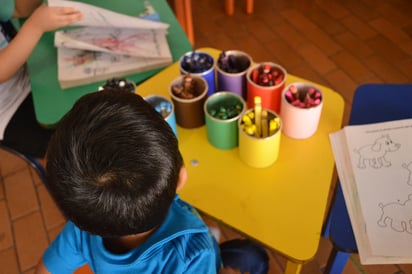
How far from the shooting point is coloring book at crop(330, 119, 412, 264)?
659 mm

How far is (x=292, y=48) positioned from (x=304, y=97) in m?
1.31

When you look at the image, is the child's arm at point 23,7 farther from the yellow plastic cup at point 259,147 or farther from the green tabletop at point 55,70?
the yellow plastic cup at point 259,147

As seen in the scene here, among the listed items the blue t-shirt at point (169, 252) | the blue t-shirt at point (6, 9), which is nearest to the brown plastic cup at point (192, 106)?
the blue t-shirt at point (169, 252)

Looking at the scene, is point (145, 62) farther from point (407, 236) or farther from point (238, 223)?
point (407, 236)

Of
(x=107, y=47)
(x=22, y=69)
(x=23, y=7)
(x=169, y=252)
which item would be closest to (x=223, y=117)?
(x=169, y=252)

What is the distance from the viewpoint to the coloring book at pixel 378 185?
66 cm

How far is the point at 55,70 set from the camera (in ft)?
3.51

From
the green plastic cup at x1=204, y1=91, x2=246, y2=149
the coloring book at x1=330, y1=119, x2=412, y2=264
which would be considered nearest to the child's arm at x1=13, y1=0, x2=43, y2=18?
the green plastic cup at x1=204, y1=91, x2=246, y2=149

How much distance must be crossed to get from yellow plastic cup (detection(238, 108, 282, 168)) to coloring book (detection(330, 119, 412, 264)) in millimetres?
130

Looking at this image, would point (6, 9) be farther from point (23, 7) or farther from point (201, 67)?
point (201, 67)

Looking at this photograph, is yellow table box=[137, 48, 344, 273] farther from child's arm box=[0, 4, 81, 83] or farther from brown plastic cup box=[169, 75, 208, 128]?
child's arm box=[0, 4, 81, 83]

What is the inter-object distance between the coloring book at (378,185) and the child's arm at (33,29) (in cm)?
70

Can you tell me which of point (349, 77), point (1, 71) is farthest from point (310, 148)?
point (349, 77)

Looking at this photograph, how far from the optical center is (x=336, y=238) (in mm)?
703
